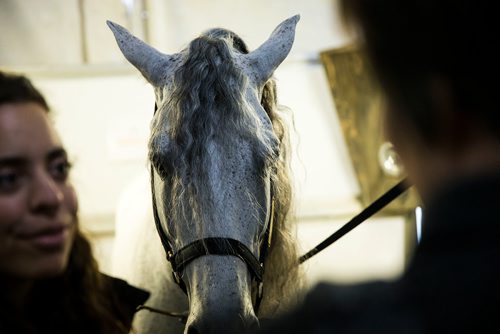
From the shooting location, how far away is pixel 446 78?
47 centimetres

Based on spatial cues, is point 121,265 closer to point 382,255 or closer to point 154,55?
point 154,55

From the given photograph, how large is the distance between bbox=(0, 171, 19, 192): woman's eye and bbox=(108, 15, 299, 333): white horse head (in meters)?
0.45

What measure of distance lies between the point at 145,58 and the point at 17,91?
0.62 metres

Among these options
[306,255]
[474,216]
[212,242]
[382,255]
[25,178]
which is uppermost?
[474,216]

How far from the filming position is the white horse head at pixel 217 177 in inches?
54.4

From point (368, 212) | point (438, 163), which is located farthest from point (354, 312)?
point (368, 212)

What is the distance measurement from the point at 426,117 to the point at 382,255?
7.22 ft

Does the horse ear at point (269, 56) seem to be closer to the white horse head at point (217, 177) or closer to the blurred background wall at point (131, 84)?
the white horse head at point (217, 177)

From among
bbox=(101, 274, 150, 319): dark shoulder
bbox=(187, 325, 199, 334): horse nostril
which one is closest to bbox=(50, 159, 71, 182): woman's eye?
bbox=(101, 274, 150, 319): dark shoulder

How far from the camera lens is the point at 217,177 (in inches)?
55.3

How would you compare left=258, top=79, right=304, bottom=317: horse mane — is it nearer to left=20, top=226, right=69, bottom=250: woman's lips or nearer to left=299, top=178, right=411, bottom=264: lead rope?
left=299, top=178, right=411, bottom=264: lead rope

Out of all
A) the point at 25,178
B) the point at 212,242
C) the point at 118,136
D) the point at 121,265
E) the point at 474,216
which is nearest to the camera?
the point at 474,216

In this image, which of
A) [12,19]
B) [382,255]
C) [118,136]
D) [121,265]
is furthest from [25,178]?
[12,19]

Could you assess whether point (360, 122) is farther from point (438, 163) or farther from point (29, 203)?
point (438, 163)
